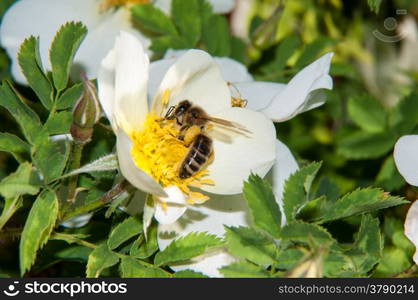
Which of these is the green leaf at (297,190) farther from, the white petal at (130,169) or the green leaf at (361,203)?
the white petal at (130,169)

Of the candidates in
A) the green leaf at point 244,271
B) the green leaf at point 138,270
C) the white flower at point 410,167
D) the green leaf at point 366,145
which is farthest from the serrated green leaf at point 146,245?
the green leaf at point 366,145

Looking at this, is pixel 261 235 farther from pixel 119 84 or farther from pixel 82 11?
pixel 82 11

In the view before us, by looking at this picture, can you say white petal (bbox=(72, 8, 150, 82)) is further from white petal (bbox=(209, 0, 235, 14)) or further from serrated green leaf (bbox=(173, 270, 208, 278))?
serrated green leaf (bbox=(173, 270, 208, 278))

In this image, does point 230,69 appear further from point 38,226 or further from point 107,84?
point 38,226

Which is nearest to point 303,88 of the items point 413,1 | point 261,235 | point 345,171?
point 261,235

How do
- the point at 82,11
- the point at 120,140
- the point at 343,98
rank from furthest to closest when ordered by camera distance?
the point at 343,98 < the point at 82,11 < the point at 120,140

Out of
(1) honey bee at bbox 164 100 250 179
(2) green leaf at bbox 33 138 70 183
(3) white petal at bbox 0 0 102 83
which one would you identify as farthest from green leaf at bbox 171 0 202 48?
(2) green leaf at bbox 33 138 70 183
